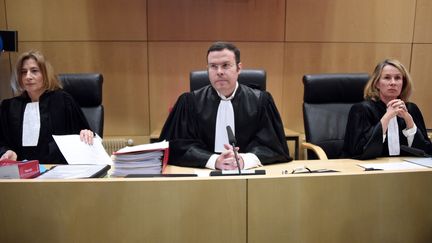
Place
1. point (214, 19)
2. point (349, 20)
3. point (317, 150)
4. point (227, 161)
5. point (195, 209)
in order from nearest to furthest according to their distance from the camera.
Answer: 1. point (195, 209)
2. point (227, 161)
3. point (317, 150)
4. point (214, 19)
5. point (349, 20)

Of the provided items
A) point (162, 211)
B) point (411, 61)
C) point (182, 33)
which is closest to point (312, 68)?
point (411, 61)

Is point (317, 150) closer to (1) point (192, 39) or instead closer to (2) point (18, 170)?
(1) point (192, 39)

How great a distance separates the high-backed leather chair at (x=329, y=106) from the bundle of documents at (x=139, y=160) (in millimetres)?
1386

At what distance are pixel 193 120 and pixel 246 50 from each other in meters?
1.53

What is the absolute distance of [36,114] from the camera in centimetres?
215

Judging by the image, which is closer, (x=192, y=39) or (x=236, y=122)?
(x=236, y=122)

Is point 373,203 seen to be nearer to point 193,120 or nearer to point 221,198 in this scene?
point 221,198

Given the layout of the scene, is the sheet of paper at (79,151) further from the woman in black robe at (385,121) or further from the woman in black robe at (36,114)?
the woman in black robe at (385,121)

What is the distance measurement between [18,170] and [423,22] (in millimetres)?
3875

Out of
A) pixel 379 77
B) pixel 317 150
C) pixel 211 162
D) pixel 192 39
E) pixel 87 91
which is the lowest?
pixel 317 150

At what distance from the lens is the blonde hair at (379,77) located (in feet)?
6.98

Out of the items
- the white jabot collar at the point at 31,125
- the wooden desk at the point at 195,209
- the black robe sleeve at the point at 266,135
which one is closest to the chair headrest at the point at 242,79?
the black robe sleeve at the point at 266,135

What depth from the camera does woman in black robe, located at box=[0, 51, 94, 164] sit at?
2098mm

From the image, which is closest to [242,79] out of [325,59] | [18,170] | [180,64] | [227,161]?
[180,64]
